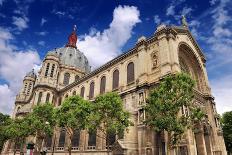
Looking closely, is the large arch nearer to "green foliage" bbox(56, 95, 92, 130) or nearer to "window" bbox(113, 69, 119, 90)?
"window" bbox(113, 69, 119, 90)

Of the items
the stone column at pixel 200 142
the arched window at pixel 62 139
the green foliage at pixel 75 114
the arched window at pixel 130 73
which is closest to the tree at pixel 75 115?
the green foliage at pixel 75 114

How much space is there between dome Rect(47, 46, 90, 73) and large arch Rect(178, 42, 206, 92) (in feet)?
120

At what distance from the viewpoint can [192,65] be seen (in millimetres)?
34375

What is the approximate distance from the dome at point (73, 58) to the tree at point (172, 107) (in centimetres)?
4573

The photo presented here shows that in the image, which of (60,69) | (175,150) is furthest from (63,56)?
(175,150)

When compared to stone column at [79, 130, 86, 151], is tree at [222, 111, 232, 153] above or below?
above

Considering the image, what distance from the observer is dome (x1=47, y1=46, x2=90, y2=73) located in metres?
61.1

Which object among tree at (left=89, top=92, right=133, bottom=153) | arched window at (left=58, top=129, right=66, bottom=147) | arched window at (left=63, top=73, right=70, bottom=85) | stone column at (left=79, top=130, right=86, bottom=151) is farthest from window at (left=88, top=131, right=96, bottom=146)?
arched window at (left=63, top=73, right=70, bottom=85)

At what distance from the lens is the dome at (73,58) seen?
61091 millimetres

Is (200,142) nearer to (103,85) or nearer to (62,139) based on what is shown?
(103,85)

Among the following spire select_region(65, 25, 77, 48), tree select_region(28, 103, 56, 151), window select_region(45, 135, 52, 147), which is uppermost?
spire select_region(65, 25, 77, 48)

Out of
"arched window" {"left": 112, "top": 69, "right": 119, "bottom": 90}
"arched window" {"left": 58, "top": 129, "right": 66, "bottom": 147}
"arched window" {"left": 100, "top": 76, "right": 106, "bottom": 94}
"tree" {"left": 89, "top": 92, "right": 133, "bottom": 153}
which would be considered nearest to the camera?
"tree" {"left": 89, "top": 92, "right": 133, "bottom": 153}

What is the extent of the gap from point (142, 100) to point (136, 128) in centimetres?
364

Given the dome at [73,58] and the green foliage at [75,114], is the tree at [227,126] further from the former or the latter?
the dome at [73,58]
